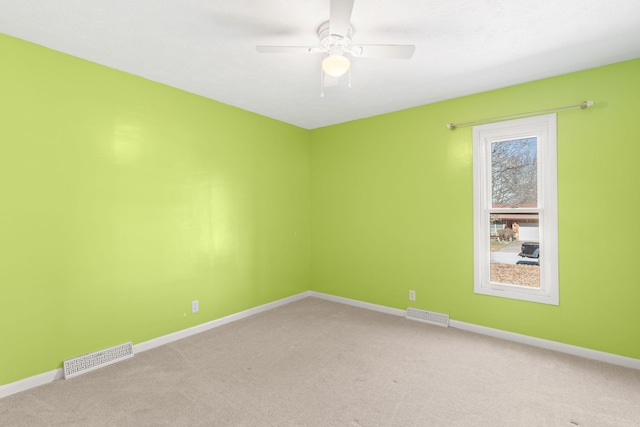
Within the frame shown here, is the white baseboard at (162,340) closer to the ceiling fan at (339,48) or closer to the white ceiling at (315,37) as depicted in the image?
the white ceiling at (315,37)

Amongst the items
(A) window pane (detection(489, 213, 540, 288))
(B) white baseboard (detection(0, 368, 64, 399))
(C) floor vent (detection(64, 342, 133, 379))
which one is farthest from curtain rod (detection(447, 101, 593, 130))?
(B) white baseboard (detection(0, 368, 64, 399))

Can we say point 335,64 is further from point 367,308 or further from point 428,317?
point 367,308

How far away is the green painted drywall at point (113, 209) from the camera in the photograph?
90.6 inches

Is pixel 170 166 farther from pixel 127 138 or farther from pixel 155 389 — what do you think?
pixel 155 389

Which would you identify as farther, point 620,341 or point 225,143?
point 225,143

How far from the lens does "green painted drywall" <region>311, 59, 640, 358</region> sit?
266 cm

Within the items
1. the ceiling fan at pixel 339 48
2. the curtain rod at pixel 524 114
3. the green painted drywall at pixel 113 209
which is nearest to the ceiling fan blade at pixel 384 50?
the ceiling fan at pixel 339 48

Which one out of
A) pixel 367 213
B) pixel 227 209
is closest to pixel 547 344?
pixel 367 213

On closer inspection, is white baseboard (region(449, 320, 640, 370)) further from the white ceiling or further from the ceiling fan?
the ceiling fan

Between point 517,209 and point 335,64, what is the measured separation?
95.5 inches

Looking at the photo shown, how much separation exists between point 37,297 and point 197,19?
2.32 metres

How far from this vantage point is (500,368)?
8.56 ft

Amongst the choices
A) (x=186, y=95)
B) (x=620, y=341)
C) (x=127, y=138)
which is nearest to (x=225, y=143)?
(x=186, y=95)

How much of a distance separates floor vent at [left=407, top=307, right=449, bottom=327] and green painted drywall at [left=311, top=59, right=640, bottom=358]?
9 cm
